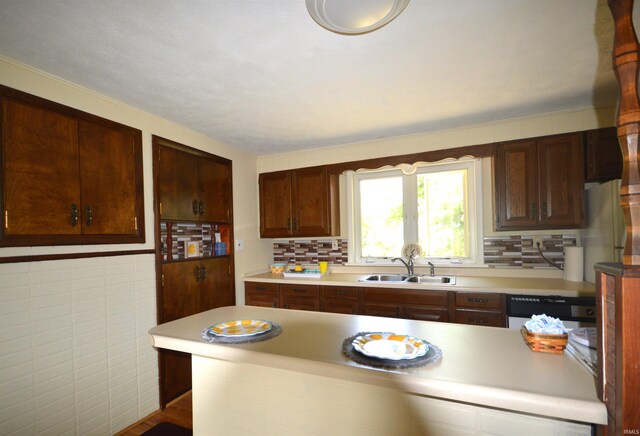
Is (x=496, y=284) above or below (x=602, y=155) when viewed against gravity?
below

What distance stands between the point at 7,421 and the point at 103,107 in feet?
6.30

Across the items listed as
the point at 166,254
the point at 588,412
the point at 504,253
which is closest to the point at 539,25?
the point at 588,412

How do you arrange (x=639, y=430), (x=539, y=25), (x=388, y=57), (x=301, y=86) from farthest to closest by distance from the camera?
1. (x=301, y=86)
2. (x=388, y=57)
3. (x=539, y=25)
4. (x=639, y=430)

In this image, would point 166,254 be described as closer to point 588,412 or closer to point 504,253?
point 588,412

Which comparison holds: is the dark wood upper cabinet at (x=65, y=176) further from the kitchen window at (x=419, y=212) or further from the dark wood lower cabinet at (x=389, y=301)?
the kitchen window at (x=419, y=212)

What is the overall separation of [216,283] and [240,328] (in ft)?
6.33

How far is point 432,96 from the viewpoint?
228 cm

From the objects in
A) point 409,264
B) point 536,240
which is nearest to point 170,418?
point 409,264

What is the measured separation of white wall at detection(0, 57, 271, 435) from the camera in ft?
5.42

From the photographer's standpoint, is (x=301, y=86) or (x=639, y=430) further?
(x=301, y=86)

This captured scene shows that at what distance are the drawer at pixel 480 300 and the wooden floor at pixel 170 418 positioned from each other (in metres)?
2.28

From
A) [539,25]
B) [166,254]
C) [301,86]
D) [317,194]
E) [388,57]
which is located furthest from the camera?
[317,194]

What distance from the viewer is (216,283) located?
3078 mm

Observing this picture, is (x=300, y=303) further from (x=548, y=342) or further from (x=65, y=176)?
(x=548, y=342)
